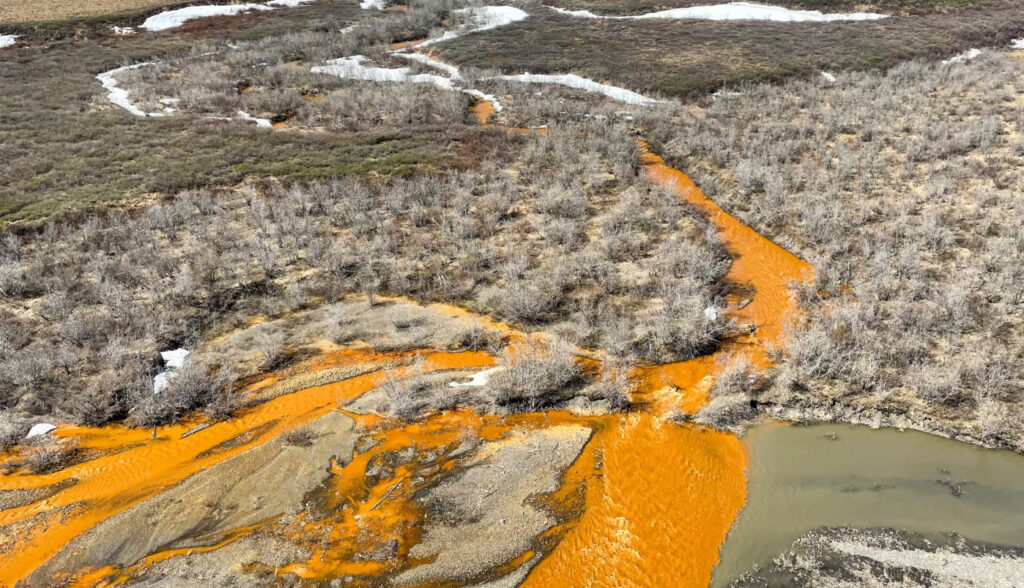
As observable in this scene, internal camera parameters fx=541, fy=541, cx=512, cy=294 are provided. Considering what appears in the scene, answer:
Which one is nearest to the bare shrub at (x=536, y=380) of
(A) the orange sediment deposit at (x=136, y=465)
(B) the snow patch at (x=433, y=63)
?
(A) the orange sediment deposit at (x=136, y=465)

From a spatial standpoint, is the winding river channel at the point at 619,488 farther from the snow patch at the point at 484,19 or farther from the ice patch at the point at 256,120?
the snow patch at the point at 484,19

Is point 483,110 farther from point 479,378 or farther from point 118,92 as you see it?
point 479,378

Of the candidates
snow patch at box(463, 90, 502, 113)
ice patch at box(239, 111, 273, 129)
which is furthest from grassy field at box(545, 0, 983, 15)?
ice patch at box(239, 111, 273, 129)

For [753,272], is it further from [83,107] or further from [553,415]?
[83,107]

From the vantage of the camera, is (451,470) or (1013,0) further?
(1013,0)

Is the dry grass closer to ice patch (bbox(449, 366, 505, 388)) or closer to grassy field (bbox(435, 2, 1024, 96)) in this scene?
grassy field (bbox(435, 2, 1024, 96))

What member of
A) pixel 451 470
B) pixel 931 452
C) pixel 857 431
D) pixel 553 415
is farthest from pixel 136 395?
pixel 931 452
